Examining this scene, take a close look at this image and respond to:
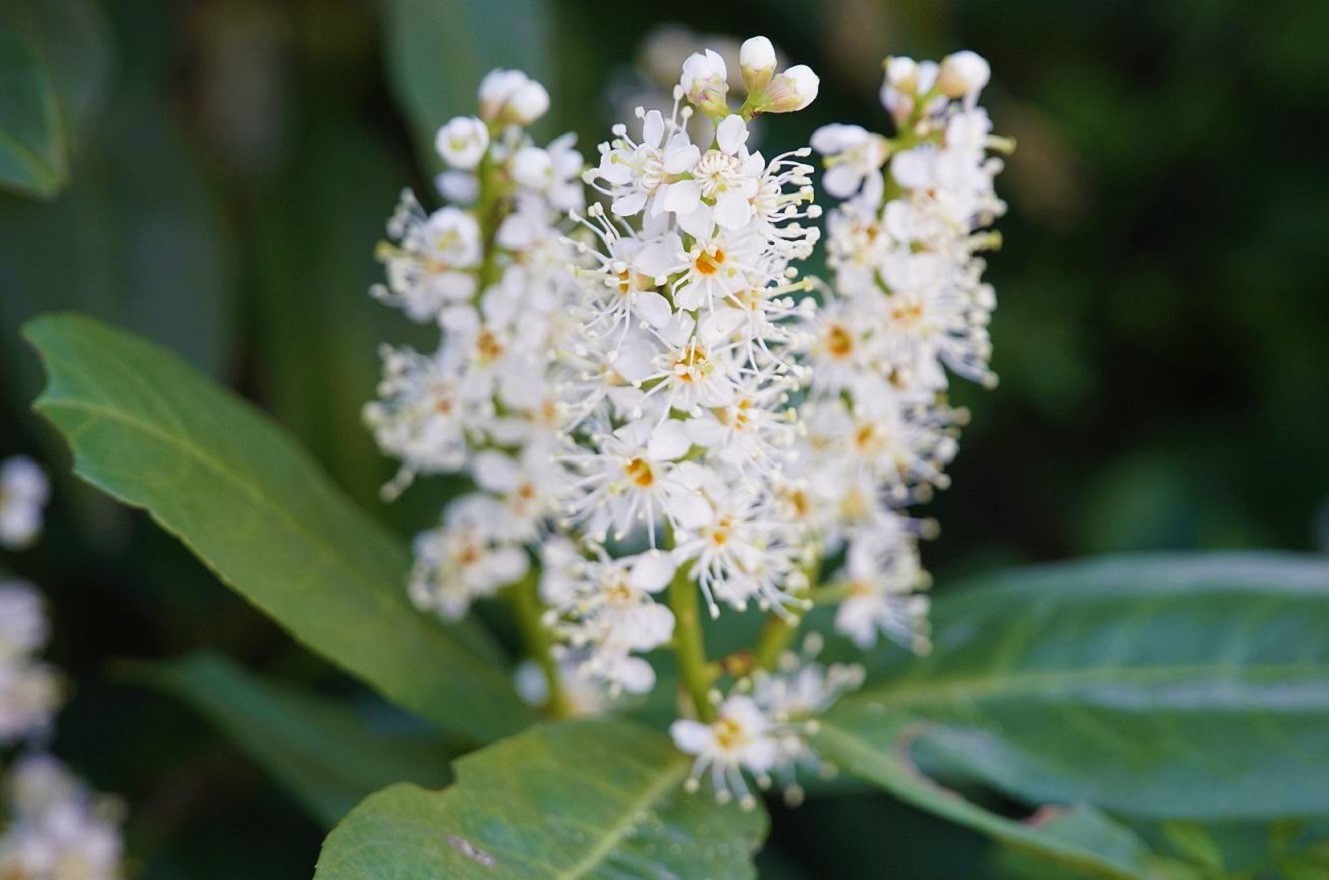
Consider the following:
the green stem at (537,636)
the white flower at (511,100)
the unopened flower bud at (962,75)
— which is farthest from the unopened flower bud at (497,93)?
the green stem at (537,636)

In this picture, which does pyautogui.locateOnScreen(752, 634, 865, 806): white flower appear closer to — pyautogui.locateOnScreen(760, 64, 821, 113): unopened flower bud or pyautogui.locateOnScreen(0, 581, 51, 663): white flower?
pyautogui.locateOnScreen(760, 64, 821, 113): unopened flower bud

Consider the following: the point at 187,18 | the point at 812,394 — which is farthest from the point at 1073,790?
the point at 187,18

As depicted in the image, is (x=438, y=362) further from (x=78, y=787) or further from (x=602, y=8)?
(x=602, y=8)

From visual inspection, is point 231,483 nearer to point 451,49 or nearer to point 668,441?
point 668,441

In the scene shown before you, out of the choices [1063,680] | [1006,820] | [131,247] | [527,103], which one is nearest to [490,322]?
[527,103]

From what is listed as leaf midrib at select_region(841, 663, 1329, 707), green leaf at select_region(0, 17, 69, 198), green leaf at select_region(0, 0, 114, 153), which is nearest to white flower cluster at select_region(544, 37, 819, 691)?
leaf midrib at select_region(841, 663, 1329, 707)
